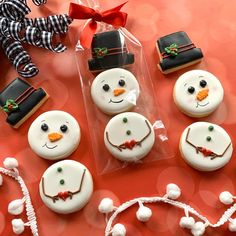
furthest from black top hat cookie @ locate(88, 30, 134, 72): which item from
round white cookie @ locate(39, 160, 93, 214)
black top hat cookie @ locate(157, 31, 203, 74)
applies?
round white cookie @ locate(39, 160, 93, 214)

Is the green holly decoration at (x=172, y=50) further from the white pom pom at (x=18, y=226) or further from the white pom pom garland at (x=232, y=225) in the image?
the white pom pom at (x=18, y=226)

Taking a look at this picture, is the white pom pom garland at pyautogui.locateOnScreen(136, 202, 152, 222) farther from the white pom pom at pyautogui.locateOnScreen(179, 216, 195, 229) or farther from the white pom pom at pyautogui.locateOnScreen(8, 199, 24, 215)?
the white pom pom at pyautogui.locateOnScreen(8, 199, 24, 215)

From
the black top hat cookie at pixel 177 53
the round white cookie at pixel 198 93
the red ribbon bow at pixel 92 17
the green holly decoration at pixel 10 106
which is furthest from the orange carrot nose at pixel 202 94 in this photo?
the green holly decoration at pixel 10 106

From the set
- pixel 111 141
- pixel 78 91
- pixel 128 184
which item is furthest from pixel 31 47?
pixel 128 184

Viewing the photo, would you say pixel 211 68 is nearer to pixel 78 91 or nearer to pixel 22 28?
pixel 78 91

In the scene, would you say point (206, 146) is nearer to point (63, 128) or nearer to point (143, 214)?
point (143, 214)

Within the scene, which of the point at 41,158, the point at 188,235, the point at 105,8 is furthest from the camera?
the point at 105,8
